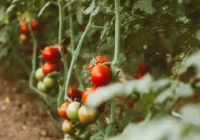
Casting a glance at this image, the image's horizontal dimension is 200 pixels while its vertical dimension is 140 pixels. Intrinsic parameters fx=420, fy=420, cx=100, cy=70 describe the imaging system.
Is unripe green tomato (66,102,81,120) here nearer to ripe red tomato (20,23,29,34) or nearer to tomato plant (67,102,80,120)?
tomato plant (67,102,80,120)

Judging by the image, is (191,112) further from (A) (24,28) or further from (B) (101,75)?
(A) (24,28)

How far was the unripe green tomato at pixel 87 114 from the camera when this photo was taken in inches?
45.0

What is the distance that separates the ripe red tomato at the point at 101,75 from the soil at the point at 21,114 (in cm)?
83

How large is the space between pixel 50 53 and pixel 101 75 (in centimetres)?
49

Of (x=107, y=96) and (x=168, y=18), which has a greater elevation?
(x=168, y=18)

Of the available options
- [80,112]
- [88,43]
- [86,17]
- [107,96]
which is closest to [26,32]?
[88,43]

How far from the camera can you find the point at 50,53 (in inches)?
60.7

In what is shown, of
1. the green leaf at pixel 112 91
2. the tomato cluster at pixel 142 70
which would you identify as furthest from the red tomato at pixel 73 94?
the green leaf at pixel 112 91

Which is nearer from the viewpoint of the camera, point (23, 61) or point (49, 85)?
point (49, 85)

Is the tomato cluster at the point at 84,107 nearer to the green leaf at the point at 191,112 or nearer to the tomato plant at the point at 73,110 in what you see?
A: the tomato plant at the point at 73,110

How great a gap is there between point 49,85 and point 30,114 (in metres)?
0.57

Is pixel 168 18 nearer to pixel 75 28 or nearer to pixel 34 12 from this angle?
pixel 75 28

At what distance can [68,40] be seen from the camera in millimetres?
1871

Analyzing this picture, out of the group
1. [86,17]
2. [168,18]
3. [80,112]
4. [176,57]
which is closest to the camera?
[80,112]
